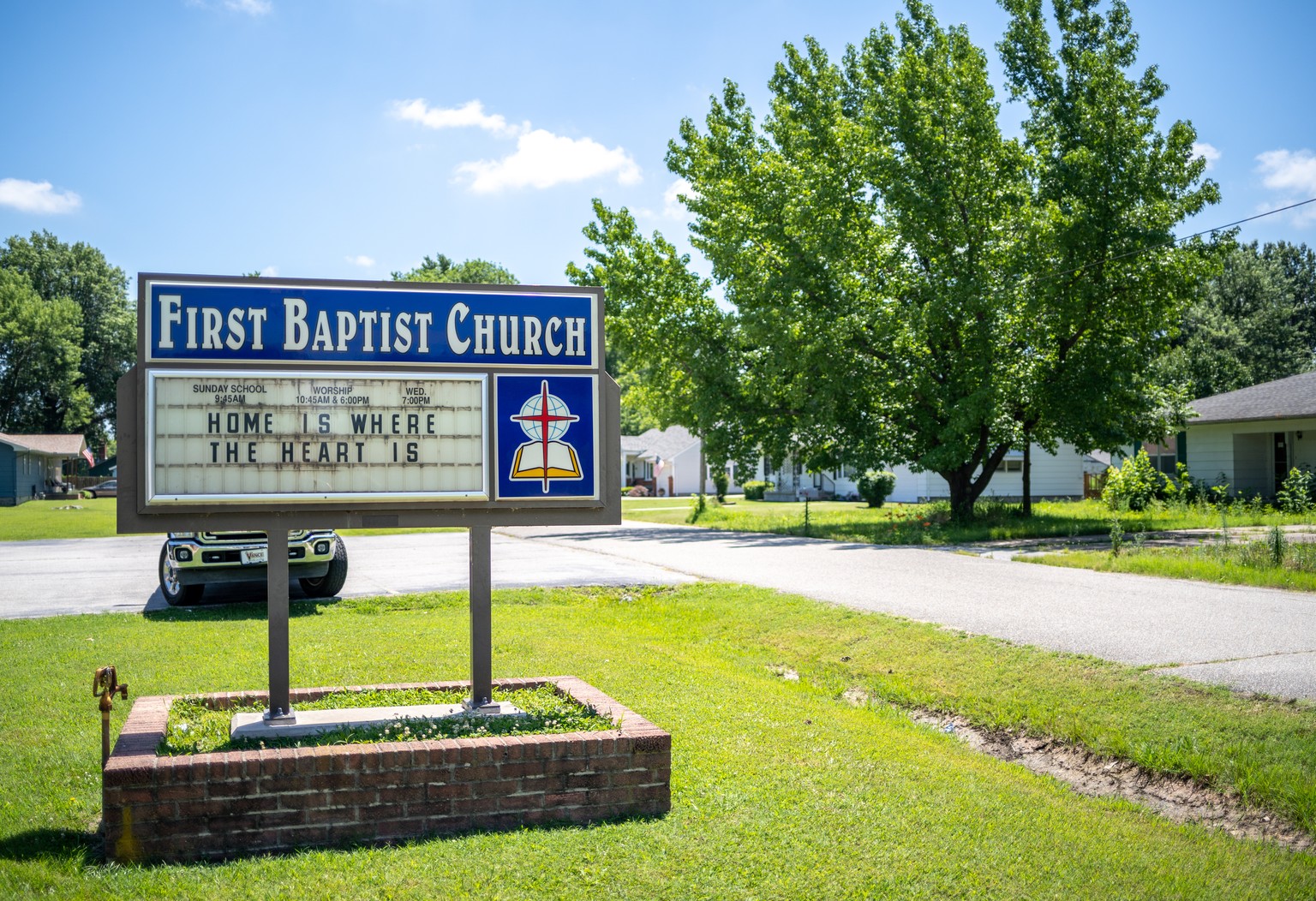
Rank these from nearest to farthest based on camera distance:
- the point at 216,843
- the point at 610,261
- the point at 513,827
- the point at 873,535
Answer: the point at 216,843 < the point at 513,827 < the point at 873,535 < the point at 610,261

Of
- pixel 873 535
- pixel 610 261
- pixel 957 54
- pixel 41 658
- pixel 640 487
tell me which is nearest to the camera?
pixel 41 658

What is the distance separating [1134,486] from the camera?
3023cm

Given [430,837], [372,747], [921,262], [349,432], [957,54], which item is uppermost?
[957,54]

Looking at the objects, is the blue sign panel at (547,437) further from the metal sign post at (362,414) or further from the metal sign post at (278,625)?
the metal sign post at (278,625)

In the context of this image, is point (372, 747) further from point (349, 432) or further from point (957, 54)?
point (957, 54)

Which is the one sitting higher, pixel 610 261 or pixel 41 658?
pixel 610 261

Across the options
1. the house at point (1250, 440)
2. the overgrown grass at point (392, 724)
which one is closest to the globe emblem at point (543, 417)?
the overgrown grass at point (392, 724)

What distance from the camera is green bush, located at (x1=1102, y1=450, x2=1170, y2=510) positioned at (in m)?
30.3

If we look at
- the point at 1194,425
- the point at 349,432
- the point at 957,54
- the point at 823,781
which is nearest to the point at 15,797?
the point at 349,432

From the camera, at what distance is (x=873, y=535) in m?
26.3

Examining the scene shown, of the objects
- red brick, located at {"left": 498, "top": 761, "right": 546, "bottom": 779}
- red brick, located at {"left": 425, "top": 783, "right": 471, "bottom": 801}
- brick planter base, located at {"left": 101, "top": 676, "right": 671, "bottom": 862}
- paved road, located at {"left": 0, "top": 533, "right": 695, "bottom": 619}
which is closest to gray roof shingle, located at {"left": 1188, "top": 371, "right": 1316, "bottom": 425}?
paved road, located at {"left": 0, "top": 533, "right": 695, "bottom": 619}

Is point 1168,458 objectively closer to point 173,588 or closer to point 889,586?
point 889,586

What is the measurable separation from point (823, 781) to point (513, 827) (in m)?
1.85

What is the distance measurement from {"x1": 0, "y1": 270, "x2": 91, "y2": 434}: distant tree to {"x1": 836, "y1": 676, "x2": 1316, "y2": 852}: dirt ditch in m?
80.7
